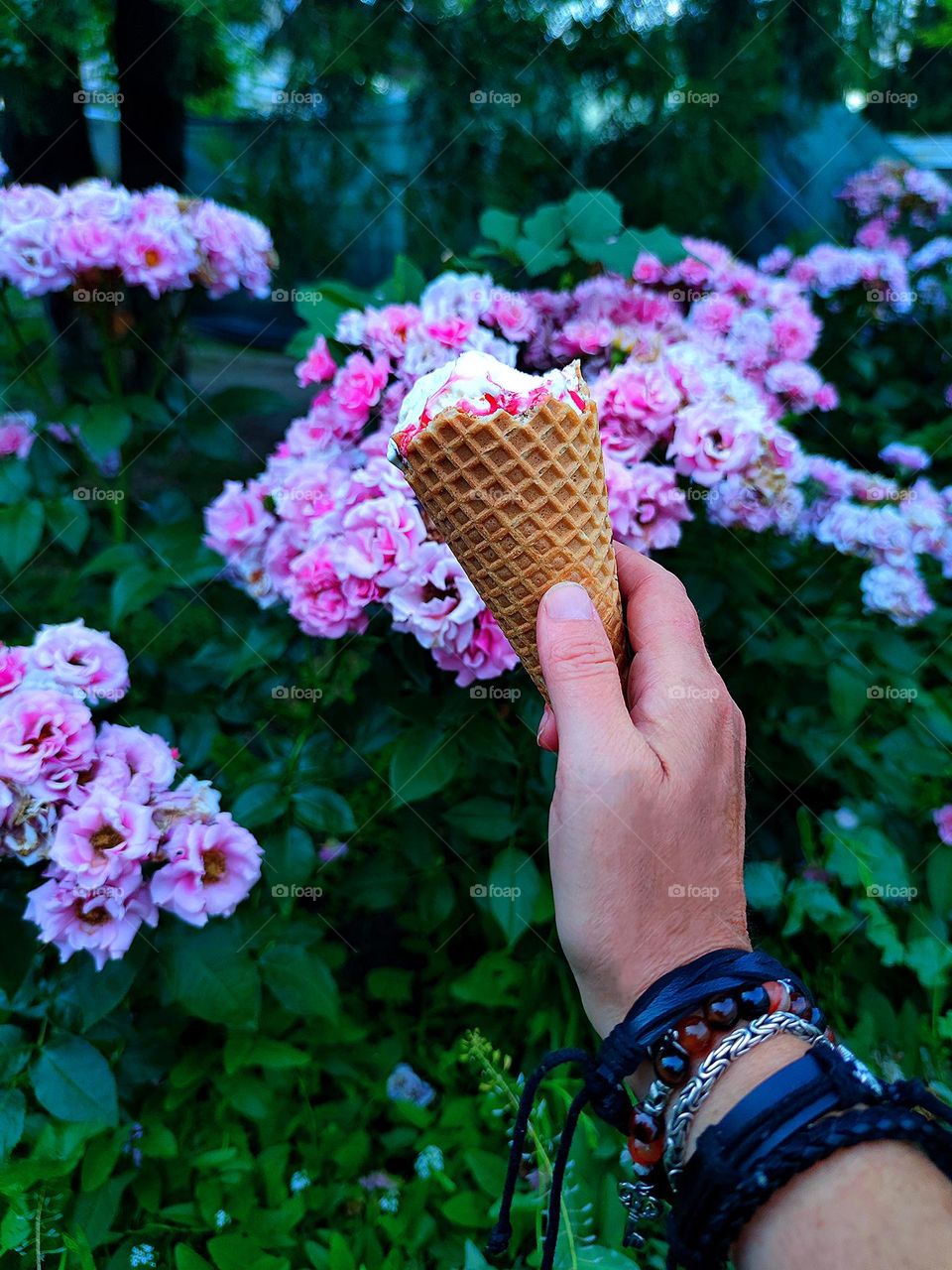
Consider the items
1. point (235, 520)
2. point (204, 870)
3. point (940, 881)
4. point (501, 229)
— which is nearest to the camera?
point (204, 870)

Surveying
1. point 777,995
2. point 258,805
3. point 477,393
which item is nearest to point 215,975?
point 258,805

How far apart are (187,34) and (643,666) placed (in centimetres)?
290

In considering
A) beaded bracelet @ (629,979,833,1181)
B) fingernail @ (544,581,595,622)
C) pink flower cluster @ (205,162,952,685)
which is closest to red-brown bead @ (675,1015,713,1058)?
beaded bracelet @ (629,979,833,1181)

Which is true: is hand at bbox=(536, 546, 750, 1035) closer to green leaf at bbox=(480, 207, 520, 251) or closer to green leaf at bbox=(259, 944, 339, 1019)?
green leaf at bbox=(259, 944, 339, 1019)

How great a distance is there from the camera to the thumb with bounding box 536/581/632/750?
3.38 ft

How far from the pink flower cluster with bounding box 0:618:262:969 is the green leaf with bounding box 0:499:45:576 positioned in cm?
39

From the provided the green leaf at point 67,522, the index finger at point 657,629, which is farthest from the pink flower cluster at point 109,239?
the index finger at point 657,629

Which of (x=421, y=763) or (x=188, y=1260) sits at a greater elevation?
(x=421, y=763)

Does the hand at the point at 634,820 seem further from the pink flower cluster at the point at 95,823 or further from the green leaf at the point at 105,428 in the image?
the green leaf at the point at 105,428

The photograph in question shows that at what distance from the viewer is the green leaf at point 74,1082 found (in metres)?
1.37

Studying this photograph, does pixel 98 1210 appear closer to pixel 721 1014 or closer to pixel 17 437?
pixel 721 1014

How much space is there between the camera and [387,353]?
1754 mm

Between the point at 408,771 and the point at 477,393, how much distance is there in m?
0.68

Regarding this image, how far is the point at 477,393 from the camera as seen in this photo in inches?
48.9
